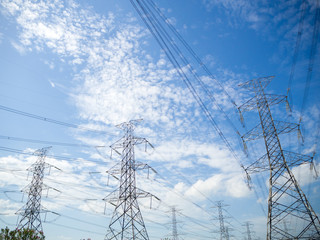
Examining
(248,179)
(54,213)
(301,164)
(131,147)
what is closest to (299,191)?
(301,164)

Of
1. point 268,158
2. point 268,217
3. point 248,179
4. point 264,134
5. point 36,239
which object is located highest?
point 264,134

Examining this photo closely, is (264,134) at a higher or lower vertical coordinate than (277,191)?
higher

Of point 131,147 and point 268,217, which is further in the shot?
point 131,147

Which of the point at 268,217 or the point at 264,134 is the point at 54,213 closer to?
the point at 268,217

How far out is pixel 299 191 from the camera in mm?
14812

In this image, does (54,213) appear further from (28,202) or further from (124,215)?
(124,215)

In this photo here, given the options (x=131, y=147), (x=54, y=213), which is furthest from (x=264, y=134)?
(x=54, y=213)

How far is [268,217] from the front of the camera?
15.1m

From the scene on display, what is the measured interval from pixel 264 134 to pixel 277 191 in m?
5.10

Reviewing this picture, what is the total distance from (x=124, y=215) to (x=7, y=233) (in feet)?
38.1

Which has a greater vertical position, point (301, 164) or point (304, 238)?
point (301, 164)

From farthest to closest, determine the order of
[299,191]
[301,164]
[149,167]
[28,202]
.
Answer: [28,202] < [149,167] < [301,164] < [299,191]

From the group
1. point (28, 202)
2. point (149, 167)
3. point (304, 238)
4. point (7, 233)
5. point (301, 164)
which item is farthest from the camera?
point (28, 202)

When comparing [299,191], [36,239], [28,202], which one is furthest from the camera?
[28,202]
